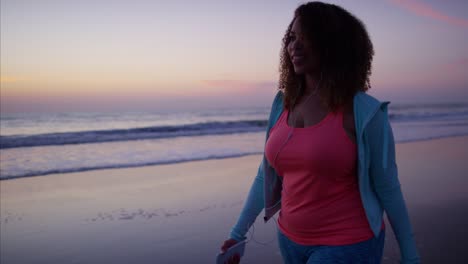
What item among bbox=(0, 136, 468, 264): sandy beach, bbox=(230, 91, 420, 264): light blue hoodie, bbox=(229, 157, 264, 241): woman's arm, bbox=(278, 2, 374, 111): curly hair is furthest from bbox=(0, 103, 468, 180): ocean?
bbox=(230, 91, 420, 264): light blue hoodie

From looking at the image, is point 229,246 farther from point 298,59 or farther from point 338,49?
point 338,49

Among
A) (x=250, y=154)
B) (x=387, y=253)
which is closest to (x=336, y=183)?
(x=387, y=253)

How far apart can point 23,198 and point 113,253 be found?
11.6 ft

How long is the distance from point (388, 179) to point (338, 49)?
0.62 m

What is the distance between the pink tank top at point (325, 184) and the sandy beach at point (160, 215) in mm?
2585

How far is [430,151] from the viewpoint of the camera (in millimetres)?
11875

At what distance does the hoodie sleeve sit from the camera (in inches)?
67.7

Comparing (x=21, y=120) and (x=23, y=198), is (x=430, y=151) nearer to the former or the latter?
(x=23, y=198)

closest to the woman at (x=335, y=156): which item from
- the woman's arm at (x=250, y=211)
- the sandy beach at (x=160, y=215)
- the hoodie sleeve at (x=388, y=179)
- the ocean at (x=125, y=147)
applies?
the hoodie sleeve at (x=388, y=179)

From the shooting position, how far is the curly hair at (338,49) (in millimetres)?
1850

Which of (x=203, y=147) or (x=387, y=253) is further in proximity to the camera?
(x=203, y=147)

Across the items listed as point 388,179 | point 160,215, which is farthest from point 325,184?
point 160,215

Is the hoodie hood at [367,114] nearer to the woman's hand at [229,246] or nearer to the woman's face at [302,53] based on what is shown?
the woman's face at [302,53]

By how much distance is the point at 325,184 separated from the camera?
181 cm
